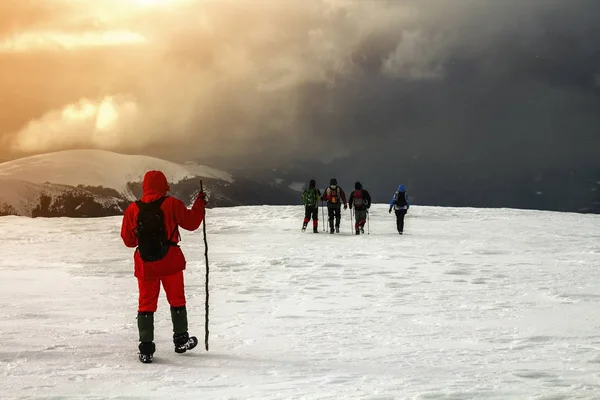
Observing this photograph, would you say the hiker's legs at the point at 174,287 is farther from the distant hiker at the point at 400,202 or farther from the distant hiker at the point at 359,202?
the distant hiker at the point at 359,202

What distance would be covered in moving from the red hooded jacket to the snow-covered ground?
876mm

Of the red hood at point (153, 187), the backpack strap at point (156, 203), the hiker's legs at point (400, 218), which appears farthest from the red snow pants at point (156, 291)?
the hiker's legs at point (400, 218)

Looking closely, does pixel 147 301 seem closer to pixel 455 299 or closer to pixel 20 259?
pixel 455 299

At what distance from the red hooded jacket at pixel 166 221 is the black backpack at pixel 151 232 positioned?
0.06 meters

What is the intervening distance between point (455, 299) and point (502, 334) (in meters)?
2.80

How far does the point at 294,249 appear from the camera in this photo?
19797mm

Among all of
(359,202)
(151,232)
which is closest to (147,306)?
(151,232)

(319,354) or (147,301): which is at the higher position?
(147,301)

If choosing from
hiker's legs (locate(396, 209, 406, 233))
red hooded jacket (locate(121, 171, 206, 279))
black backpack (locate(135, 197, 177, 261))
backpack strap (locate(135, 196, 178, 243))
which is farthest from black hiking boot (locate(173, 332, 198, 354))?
hiker's legs (locate(396, 209, 406, 233))

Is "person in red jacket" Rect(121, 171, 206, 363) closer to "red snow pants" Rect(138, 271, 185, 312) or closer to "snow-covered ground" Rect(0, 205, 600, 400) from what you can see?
"red snow pants" Rect(138, 271, 185, 312)

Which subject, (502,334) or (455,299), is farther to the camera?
(455,299)

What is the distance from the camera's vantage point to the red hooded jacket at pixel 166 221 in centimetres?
701

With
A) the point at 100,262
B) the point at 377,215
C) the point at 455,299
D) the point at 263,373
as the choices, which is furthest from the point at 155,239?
the point at 377,215

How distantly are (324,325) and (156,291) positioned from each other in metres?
2.39
